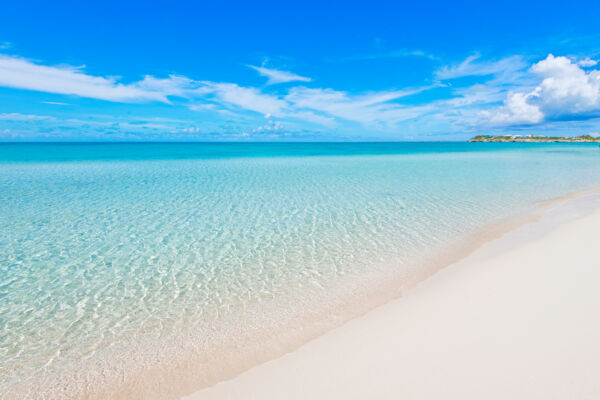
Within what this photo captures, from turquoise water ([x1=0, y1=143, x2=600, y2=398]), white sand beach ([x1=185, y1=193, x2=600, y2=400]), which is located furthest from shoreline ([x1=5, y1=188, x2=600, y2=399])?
white sand beach ([x1=185, y1=193, x2=600, y2=400])

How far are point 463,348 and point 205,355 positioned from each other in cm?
336

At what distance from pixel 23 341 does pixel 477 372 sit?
614cm

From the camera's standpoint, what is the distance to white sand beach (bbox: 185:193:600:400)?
3.24 metres

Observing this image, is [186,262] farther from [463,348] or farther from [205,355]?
[463,348]

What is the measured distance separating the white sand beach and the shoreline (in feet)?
0.58

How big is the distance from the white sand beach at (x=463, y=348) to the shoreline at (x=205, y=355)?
0.18m

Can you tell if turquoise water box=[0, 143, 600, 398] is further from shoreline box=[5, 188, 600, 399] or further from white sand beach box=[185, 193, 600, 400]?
white sand beach box=[185, 193, 600, 400]

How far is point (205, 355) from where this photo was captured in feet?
13.7

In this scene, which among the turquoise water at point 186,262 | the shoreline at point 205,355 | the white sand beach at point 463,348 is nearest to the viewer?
the white sand beach at point 463,348

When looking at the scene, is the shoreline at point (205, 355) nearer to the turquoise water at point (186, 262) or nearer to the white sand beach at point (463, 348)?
the turquoise water at point (186, 262)

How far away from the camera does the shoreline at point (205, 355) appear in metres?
3.65

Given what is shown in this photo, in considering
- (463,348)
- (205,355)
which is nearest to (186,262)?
(205,355)

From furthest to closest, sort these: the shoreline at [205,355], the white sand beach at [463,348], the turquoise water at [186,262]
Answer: the turquoise water at [186,262] < the shoreline at [205,355] < the white sand beach at [463,348]

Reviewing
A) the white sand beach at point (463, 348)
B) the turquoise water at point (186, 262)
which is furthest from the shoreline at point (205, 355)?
the white sand beach at point (463, 348)
